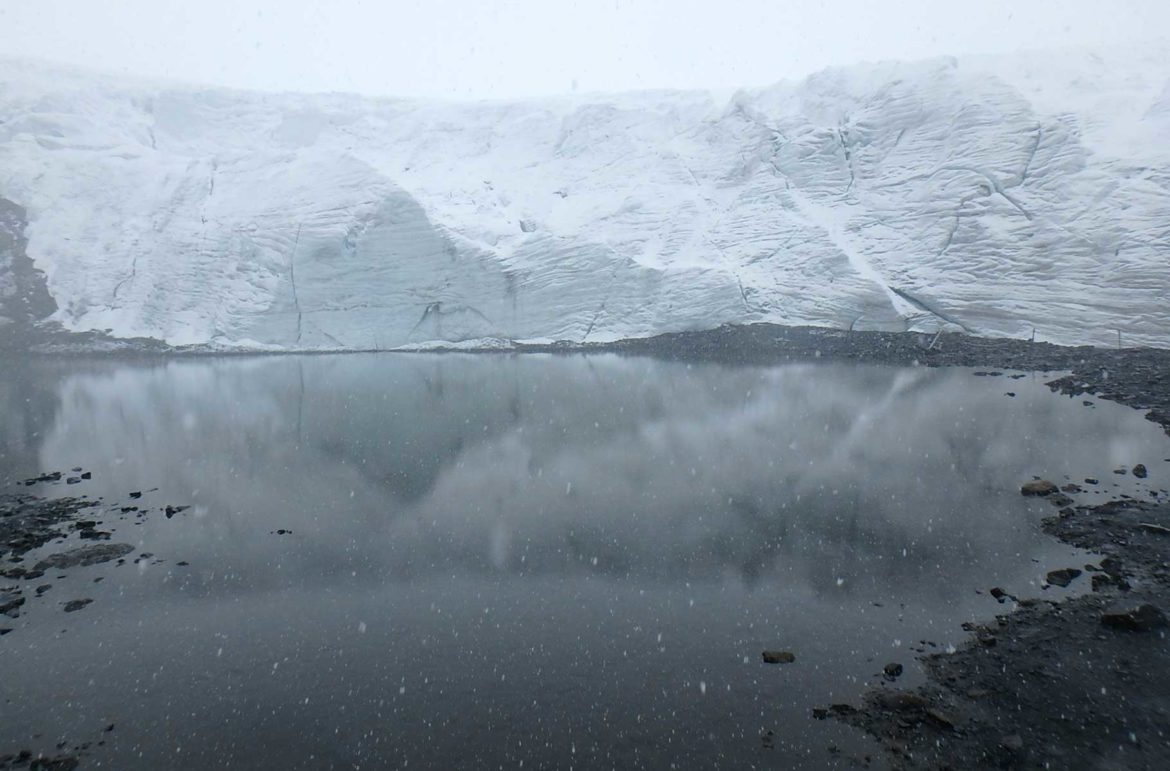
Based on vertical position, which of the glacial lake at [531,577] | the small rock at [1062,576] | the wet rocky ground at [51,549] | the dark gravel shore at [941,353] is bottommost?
the wet rocky ground at [51,549]

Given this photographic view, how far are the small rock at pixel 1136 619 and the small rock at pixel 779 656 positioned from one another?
378cm

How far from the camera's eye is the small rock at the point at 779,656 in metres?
7.21

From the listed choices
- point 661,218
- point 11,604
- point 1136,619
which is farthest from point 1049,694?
point 661,218

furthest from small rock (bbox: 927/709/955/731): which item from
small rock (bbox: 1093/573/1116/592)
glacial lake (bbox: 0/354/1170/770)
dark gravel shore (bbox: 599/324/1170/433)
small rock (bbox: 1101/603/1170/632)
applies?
dark gravel shore (bbox: 599/324/1170/433)

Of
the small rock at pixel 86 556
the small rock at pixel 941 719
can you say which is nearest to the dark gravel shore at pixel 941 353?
the small rock at pixel 941 719

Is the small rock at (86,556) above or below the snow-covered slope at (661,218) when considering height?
below

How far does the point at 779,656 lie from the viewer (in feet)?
23.8

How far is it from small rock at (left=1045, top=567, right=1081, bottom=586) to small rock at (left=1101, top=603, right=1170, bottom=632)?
37.2 inches

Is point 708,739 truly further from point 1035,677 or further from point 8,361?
point 8,361

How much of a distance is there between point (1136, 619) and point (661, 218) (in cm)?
4136

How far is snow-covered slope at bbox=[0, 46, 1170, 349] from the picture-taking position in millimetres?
34594

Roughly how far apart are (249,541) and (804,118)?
163ft

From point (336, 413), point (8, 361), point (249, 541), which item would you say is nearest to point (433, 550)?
point (249, 541)

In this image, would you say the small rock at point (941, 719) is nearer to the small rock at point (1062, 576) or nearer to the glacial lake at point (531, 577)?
the glacial lake at point (531, 577)
